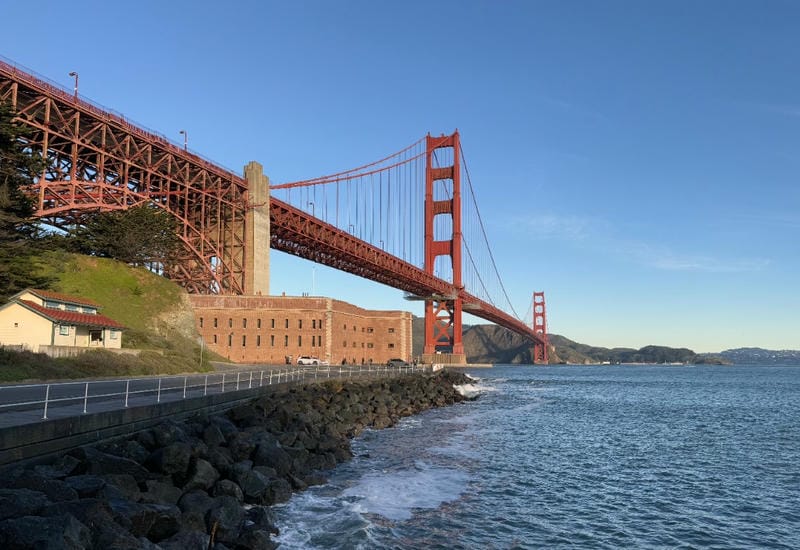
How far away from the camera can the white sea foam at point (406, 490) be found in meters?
15.7

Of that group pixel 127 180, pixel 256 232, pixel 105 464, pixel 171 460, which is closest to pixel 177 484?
pixel 171 460

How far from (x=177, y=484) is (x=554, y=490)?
11.1 meters

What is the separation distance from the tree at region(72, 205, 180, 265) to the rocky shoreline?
3244cm

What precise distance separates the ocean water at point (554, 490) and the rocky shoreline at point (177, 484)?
98 centimetres

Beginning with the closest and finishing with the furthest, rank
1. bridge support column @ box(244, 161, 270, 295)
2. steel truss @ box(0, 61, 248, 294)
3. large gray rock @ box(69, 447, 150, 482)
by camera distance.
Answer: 1. large gray rock @ box(69, 447, 150, 482)
2. steel truss @ box(0, 61, 248, 294)
3. bridge support column @ box(244, 161, 270, 295)

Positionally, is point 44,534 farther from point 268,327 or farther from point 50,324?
point 268,327

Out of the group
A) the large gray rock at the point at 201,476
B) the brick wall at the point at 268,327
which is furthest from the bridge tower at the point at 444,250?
the large gray rock at the point at 201,476

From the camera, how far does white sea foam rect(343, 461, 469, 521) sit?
51.5 feet

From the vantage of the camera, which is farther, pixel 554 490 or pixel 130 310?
pixel 130 310

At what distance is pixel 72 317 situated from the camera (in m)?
33.5

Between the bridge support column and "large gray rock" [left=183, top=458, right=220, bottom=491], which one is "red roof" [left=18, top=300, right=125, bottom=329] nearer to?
"large gray rock" [left=183, top=458, right=220, bottom=491]

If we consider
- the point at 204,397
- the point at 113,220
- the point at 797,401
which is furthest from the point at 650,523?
the point at 797,401

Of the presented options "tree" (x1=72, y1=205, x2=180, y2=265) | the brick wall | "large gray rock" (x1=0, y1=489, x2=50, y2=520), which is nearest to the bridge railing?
"large gray rock" (x1=0, y1=489, x2=50, y2=520)

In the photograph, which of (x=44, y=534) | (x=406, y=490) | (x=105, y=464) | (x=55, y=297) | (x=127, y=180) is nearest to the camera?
(x=44, y=534)
